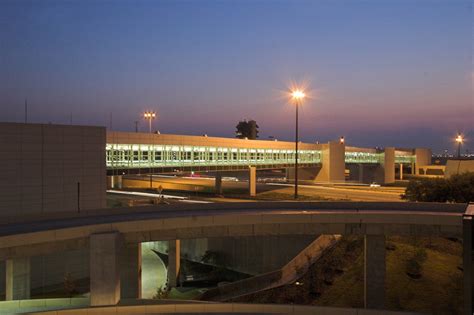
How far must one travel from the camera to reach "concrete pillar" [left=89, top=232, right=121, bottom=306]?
15.7m

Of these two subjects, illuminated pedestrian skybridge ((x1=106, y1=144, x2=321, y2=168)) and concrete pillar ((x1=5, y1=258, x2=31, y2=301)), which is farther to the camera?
illuminated pedestrian skybridge ((x1=106, y1=144, x2=321, y2=168))

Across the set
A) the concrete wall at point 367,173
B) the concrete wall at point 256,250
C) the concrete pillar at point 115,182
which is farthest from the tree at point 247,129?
the concrete wall at point 256,250

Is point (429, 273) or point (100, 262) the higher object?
point (100, 262)

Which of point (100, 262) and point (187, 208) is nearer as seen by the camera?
point (100, 262)

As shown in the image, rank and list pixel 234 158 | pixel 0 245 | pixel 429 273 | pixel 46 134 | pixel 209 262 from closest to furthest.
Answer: pixel 0 245
pixel 429 273
pixel 46 134
pixel 209 262
pixel 234 158

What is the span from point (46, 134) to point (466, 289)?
26.9 meters

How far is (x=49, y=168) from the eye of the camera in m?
28.4

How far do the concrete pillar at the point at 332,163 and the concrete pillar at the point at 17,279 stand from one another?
60119 millimetres

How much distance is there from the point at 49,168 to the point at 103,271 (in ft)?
50.5

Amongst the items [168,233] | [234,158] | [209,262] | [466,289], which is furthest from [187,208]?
[234,158]

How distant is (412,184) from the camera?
33812 mm

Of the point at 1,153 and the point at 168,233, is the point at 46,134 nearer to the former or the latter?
the point at 1,153

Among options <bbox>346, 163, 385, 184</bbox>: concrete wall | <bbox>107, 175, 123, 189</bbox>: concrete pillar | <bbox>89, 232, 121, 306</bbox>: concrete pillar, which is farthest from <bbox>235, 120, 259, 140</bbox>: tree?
<bbox>89, 232, 121, 306</bbox>: concrete pillar

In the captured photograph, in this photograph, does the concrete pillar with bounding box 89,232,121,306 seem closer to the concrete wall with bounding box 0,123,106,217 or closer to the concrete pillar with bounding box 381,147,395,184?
the concrete wall with bounding box 0,123,106,217
